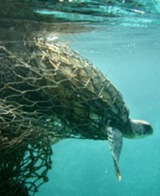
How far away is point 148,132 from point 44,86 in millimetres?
2879

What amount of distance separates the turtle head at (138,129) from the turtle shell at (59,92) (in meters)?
0.96

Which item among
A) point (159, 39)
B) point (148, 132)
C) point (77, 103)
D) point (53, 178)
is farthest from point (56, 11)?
point (53, 178)

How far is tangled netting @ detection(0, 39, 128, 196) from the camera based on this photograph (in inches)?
205

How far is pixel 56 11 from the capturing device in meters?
11.6

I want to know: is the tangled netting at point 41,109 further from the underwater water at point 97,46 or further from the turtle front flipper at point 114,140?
the underwater water at point 97,46

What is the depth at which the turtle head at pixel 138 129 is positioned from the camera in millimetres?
6727

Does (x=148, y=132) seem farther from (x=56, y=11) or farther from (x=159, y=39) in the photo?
(x=159, y=39)

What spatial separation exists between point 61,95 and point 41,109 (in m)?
0.38

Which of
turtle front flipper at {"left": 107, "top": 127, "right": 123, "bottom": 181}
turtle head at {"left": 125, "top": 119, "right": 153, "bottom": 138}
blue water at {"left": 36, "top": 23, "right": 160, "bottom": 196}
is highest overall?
turtle front flipper at {"left": 107, "top": 127, "right": 123, "bottom": 181}

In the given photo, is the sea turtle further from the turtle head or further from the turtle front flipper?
the turtle head

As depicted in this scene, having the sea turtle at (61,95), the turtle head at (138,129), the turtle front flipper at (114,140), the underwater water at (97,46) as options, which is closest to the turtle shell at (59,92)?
the sea turtle at (61,95)


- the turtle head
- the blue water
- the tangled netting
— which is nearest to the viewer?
the tangled netting

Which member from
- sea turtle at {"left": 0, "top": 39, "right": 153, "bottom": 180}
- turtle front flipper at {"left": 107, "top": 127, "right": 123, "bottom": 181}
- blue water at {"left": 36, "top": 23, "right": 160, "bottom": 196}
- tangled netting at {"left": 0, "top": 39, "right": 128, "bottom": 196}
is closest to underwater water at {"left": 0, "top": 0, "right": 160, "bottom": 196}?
blue water at {"left": 36, "top": 23, "right": 160, "bottom": 196}

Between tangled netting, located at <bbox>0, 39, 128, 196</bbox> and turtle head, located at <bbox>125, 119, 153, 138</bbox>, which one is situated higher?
tangled netting, located at <bbox>0, 39, 128, 196</bbox>
